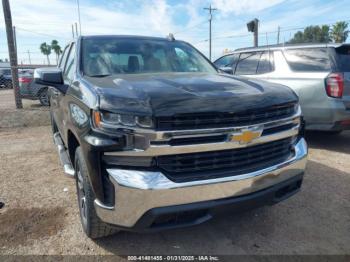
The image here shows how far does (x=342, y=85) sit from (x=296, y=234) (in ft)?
10.1

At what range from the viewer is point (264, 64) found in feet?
20.5

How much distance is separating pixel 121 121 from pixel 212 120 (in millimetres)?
633

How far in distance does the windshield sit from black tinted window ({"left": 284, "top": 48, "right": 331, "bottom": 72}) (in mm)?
2345

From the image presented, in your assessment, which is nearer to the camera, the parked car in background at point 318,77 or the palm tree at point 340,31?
the parked car in background at point 318,77

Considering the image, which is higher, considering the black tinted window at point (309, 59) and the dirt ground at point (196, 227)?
the black tinted window at point (309, 59)

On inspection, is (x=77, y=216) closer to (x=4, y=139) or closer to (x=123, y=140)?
(x=123, y=140)

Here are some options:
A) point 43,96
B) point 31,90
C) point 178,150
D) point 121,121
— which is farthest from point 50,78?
point 31,90

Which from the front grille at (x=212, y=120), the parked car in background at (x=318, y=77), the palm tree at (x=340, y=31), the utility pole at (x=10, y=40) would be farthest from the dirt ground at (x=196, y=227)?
the palm tree at (x=340, y=31)

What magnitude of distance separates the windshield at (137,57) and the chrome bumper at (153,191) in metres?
1.45

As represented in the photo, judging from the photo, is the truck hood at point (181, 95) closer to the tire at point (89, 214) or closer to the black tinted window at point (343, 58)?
the tire at point (89, 214)

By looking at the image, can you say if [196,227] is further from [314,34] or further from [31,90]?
[314,34]

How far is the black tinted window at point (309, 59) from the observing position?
17.3 feet

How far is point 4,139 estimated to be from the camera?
669 centimetres

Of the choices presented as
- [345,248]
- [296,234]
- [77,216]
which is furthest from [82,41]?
[345,248]
